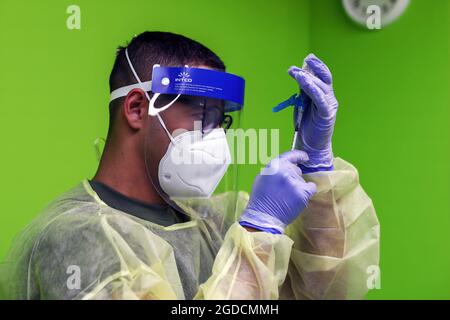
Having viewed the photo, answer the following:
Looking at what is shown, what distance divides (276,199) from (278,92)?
1055mm

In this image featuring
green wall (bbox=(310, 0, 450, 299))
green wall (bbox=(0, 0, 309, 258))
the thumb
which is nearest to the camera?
the thumb

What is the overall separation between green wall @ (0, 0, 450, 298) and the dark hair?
1.01 feet

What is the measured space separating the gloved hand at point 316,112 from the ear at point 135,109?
334 mm

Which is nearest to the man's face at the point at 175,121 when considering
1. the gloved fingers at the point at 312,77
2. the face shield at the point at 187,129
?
the face shield at the point at 187,129

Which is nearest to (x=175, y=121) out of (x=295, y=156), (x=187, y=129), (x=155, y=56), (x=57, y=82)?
(x=187, y=129)

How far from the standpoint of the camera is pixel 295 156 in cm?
127

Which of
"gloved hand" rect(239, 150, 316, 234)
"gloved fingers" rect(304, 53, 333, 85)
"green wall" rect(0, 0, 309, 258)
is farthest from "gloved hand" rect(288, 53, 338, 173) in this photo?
"green wall" rect(0, 0, 309, 258)

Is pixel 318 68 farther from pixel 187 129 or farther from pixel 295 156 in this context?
pixel 187 129

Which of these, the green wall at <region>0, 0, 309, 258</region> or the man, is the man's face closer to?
the man

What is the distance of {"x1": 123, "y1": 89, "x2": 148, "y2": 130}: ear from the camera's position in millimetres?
1282

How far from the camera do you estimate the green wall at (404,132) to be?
1882 millimetres

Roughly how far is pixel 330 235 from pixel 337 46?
1.03 m
